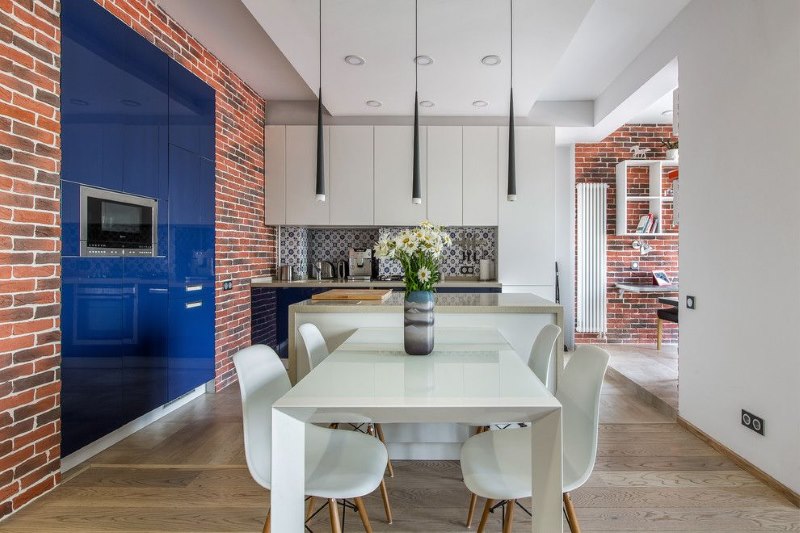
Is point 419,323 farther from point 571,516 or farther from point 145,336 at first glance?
point 145,336

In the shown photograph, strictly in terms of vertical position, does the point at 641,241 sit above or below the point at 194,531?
above

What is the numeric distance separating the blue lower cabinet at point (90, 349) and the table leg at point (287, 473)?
1.80m

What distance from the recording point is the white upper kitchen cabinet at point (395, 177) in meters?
4.94

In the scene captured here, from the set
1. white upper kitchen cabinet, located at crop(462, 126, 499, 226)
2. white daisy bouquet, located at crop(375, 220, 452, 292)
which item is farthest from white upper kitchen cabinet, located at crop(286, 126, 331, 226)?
white daisy bouquet, located at crop(375, 220, 452, 292)

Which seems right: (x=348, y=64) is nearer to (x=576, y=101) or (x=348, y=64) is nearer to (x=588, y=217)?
(x=576, y=101)

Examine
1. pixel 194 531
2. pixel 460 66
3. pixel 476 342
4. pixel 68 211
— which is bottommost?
pixel 194 531

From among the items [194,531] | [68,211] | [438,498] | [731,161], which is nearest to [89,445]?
[194,531]

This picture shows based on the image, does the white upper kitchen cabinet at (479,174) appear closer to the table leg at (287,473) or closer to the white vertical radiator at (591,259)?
the white vertical radiator at (591,259)

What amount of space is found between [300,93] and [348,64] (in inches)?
53.4

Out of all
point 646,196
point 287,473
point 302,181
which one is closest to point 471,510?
point 287,473

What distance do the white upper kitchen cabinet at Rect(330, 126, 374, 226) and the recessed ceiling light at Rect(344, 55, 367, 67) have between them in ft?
4.37

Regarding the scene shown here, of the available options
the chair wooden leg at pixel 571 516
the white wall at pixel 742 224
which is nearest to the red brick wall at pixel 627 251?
the white wall at pixel 742 224

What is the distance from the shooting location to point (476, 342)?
2.27 meters

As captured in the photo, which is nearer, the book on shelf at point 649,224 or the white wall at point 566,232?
the book on shelf at point 649,224
